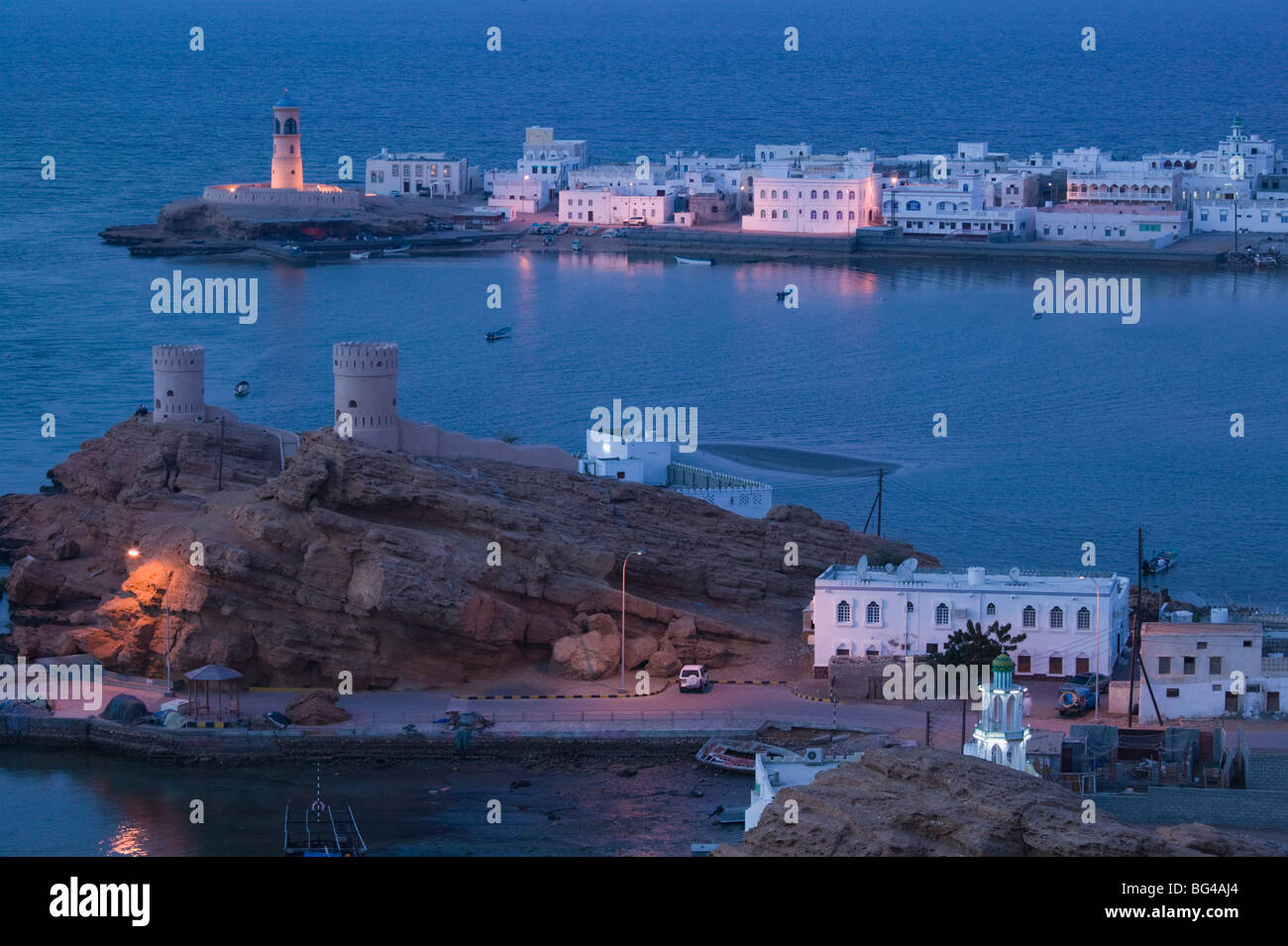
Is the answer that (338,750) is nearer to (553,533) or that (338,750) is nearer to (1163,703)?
(553,533)

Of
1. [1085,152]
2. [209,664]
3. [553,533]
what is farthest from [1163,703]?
[1085,152]

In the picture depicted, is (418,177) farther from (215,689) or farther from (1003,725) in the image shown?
(1003,725)

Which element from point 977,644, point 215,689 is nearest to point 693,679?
point 977,644

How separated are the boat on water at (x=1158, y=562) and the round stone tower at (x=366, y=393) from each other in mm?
12355

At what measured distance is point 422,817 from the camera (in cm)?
2275

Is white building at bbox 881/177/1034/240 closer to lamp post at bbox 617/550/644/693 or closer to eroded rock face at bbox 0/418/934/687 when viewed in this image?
eroded rock face at bbox 0/418/934/687

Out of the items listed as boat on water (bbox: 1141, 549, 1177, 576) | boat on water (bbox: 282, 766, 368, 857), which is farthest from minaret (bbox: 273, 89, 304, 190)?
boat on water (bbox: 282, 766, 368, 857)

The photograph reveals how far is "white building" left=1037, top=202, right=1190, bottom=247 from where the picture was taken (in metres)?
73.4

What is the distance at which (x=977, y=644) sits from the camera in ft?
85.1

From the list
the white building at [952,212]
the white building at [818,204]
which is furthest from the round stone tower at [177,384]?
the white building at [818,204]

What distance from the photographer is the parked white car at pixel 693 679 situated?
26.1 metres

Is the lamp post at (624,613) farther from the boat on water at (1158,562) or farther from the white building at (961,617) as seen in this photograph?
the boat on water at (1158,562)

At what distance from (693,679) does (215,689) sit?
5.59 metres
